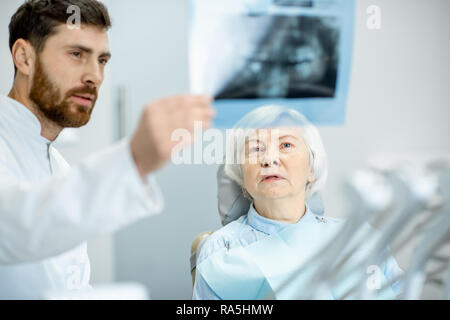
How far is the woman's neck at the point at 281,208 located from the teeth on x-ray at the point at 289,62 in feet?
0.80

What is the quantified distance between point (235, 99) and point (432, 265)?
53 cm

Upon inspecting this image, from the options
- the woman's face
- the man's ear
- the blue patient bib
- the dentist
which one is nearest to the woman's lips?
the woman's face

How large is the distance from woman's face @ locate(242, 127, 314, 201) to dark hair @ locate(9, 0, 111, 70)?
0.41 meters

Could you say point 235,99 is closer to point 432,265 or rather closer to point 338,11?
point 338,11

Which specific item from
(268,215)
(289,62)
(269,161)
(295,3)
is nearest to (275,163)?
(269,161)

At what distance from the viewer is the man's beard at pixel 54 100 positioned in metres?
0.80

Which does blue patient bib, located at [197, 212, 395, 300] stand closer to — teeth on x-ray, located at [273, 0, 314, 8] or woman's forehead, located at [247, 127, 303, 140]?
woman's forehead, located at [247, 127, 303, 140]

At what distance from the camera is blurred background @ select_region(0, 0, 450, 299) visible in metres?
1.04

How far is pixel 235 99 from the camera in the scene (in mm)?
950

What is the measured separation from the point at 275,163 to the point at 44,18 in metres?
0.55

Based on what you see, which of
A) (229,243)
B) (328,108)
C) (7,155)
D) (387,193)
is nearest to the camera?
(387,193)

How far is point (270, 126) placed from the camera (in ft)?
3.00

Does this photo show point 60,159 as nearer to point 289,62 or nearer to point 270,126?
Result: point 270,126
